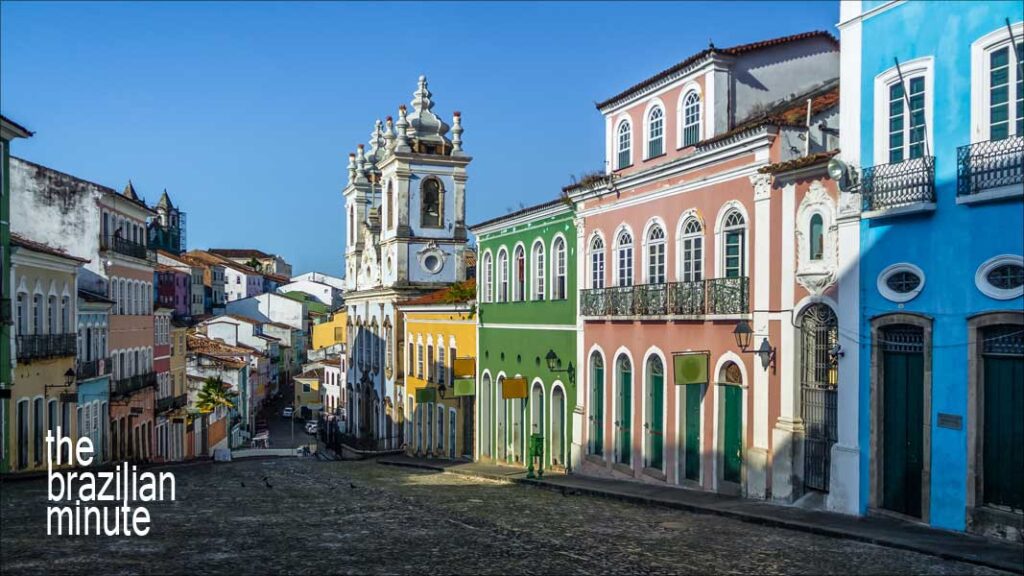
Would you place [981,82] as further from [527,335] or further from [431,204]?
[431,204]

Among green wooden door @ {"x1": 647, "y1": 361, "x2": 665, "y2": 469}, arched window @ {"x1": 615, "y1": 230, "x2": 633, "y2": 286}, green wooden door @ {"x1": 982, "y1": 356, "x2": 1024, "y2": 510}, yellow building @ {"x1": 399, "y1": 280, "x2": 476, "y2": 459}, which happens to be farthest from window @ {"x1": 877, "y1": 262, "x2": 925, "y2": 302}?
yellow building @ {"x1": 399, "y1": 280, "x2": 476, "y2": 459}

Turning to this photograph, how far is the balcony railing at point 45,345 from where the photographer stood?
89.4ft

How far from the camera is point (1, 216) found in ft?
85.0

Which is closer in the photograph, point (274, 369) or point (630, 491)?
point (630, 491)

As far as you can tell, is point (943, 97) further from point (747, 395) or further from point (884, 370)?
point (747, 395)

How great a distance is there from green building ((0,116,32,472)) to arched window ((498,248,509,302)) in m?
13.7

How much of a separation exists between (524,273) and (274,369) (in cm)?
5755

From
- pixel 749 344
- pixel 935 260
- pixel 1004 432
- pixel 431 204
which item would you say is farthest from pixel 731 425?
pixel 431 204

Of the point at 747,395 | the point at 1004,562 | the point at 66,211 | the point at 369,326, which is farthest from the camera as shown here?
the point at 369,326

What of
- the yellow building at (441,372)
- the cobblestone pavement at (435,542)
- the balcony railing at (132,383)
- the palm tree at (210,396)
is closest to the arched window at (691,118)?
the cobblestone pavement at (435,542)

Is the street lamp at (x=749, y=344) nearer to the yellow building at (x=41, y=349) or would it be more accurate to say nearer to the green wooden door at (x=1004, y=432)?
the green wooden door at (x=1004, y=432)

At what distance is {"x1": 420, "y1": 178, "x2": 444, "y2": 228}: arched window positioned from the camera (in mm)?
48156

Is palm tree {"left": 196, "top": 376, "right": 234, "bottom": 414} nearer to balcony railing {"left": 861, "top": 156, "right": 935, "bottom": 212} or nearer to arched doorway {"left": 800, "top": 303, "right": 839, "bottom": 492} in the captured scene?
arched doorway {"left": 800, "top": 303, "right": 839, "bottom": 492}

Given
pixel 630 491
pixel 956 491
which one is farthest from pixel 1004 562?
pixel 630 491
